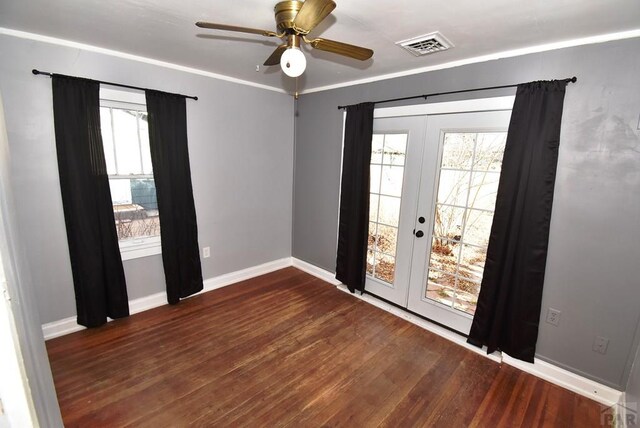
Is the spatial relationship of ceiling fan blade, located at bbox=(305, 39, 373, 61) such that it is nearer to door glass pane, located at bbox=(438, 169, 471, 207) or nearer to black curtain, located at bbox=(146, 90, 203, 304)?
door glass pane, located at bbox=(438, 169, 471, 207)

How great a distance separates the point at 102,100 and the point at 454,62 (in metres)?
3.15

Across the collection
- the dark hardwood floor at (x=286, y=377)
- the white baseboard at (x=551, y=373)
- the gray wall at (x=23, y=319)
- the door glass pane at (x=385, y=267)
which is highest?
the gray wall at (x=23, y=319)

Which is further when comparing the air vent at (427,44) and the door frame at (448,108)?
the door frame at (448,108)

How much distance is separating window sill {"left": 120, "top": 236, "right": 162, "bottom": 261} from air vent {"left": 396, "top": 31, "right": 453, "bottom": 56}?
2.98 m

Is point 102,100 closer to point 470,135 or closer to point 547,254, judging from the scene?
point 470,135

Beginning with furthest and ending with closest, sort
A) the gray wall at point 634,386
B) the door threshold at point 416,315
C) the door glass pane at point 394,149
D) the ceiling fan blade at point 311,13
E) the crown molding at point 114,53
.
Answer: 1. the door glass pane at point 394,149
2. the door threshold at point 416,315
3. the crown molding at point 114,53
4. the gray wall at point 634,386
5. the ceiling fan blade at point 311,13

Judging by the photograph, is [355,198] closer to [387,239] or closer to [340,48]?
[387,239]

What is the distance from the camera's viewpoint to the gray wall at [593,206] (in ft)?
6.10

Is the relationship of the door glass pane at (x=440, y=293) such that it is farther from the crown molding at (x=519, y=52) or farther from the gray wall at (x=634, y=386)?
the crown molding at (x=519, y=52)

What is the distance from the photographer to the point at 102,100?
2.55 m

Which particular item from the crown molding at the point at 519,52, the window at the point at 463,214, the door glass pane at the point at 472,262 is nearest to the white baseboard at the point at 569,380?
the window at the point at 463,214

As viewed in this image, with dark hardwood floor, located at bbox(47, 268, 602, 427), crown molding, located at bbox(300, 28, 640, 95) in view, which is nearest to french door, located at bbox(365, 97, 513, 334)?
crown molding, located at bbox(300, 28, 640, 95)

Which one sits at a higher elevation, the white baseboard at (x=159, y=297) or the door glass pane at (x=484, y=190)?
the door glass pane at (x=484, y=190)

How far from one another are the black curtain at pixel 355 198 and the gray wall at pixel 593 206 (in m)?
1.10
